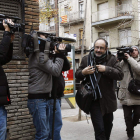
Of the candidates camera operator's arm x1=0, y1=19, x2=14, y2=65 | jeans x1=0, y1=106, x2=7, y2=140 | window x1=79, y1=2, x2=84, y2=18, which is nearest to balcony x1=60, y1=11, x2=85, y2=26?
window x1=79, y1=2, x2=84, y2=18

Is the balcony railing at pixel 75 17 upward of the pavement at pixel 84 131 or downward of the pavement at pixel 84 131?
upward

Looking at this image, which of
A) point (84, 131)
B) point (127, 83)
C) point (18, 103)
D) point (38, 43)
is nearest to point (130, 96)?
point (127, 83)

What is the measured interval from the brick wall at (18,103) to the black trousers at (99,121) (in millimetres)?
1498

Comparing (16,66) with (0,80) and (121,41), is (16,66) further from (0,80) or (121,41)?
(121,41)

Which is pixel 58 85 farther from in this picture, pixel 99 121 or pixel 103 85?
pixel 99 121

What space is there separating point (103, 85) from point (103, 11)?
2357 cm

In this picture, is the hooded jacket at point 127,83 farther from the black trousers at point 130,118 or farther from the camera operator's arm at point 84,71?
the camera operator's arm at point 84,71

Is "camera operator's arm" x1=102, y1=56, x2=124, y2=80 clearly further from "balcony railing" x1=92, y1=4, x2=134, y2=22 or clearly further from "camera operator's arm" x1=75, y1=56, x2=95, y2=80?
"balcony railing" x1=92, y1=4, x2=134, y2=22

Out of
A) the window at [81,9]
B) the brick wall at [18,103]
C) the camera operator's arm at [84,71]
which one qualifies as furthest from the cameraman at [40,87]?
the window at [81,9]

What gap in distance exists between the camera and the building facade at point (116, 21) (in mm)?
23141

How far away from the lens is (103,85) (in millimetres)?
3762

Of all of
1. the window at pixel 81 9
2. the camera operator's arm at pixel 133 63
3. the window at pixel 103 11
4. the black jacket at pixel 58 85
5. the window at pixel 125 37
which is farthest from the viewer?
the window at pixel 81 9

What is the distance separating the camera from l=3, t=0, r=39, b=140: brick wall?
445cm

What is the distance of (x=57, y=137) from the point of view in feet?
12.3
